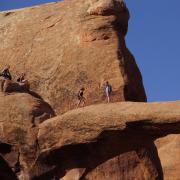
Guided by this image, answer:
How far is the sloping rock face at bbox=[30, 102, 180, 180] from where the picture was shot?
19266mm

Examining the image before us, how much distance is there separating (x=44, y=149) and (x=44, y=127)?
729 mm

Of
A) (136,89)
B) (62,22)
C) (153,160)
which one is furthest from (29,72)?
(153,160)

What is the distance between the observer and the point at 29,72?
2867 cm

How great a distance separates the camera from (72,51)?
93.0ft

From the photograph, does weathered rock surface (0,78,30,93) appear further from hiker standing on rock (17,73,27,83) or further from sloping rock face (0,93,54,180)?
hiker standing on rock (17,73,27,83)

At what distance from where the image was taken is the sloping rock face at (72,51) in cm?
2744

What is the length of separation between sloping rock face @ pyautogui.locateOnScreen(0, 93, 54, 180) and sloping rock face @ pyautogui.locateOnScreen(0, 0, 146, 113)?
19.3 feet

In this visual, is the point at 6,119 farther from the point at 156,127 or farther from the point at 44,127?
the point at 156,127

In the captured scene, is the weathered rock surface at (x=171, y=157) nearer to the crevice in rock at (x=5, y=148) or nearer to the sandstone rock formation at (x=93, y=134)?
the sandstone rock formation at (x=93, y=134)

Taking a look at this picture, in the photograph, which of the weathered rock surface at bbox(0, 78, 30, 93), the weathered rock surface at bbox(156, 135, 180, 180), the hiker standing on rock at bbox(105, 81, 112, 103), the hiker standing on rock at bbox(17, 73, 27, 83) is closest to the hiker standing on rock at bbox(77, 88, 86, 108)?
the hiker standing on rock at bbox(105, 81, 112, 103)

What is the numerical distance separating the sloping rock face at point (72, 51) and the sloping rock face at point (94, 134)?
652cm

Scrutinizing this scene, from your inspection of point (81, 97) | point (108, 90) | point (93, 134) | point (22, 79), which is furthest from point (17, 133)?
point (22, 79)

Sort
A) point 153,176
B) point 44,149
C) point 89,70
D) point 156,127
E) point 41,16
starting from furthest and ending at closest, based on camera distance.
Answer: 1. point 41,16
2. point 89,70
3. point 153,176
4. point 44,149
5. point 156,127

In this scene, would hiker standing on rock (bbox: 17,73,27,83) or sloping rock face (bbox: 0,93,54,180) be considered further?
hiker standing on rock (bbox: 17,73,27,83)
